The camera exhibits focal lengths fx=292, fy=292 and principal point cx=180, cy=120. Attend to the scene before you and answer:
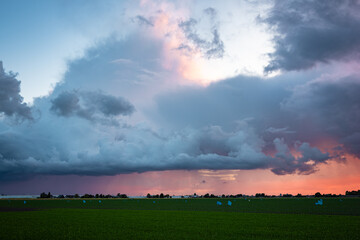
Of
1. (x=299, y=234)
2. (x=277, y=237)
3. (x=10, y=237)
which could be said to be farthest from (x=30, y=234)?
(x=299, y=234)

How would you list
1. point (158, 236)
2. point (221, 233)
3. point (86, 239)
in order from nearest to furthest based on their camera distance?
point (86, 239) < point (158, 236) < point (221, 233)

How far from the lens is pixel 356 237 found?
26.6 m

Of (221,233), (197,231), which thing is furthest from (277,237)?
(197,231)

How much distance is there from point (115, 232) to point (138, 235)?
3.30 meters

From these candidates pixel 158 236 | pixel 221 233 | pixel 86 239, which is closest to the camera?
pixel 86 239

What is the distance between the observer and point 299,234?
28.6 meters

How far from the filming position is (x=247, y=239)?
86.1 ft

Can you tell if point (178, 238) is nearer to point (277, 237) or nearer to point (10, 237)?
point (277, 237)

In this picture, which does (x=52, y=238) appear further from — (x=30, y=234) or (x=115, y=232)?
(x=115, y=232)

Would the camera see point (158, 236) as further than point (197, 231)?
No

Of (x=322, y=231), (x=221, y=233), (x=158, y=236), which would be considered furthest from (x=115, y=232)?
(x=322, y=231)

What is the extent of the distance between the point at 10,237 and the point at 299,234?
27.2m

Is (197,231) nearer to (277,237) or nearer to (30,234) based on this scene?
(277,237)

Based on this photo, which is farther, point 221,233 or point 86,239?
point 221,233
